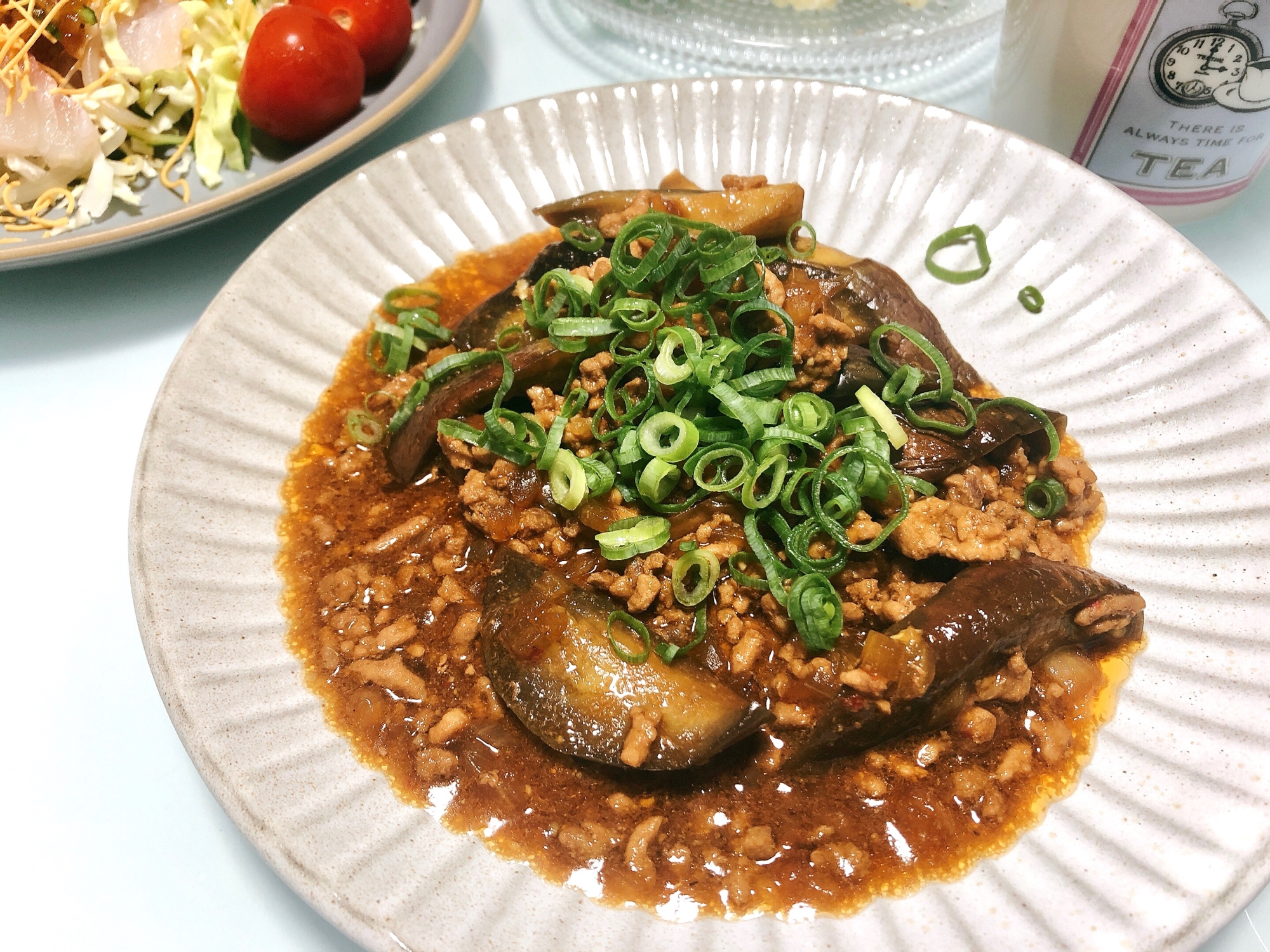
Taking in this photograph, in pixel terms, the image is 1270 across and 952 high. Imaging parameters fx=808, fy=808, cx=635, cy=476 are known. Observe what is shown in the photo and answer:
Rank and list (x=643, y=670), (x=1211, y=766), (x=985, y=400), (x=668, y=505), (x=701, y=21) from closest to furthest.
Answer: (x=1211, y=766) < (x=643, y=670) < (x=668, y=505) < (x=985, y=400) < (x=701, y=21)

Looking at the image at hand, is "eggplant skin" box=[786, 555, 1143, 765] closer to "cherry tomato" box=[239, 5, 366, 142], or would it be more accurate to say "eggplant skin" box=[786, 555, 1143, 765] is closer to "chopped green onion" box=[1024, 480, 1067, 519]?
"chopped green onion" box=[1024, 480, 1067, 519]

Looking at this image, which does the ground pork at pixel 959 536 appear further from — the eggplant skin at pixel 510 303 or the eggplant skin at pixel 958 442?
the eggplant skin at pixel 510 303

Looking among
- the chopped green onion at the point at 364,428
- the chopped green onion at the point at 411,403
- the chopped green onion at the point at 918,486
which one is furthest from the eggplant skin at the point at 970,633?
the chopped green onion at the point at 364,428

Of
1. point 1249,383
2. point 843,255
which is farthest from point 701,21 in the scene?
point 1249,383

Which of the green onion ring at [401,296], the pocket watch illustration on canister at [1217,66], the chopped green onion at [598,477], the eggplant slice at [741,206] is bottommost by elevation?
the green onion ring at [401,296]

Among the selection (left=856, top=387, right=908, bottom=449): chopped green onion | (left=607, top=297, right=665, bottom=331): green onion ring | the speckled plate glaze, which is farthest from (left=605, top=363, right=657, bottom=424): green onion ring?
the speckled plate glaze

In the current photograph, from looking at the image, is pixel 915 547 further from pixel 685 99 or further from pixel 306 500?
pixel 685 99

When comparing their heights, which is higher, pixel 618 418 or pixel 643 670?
pixel 618 418
